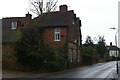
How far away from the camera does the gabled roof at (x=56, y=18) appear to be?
153 ft

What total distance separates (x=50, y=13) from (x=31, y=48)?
17.5 m

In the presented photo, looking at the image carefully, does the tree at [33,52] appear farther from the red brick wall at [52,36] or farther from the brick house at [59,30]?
the red brick wall at [52,36]

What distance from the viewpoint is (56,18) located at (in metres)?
47.6

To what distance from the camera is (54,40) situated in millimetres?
46625

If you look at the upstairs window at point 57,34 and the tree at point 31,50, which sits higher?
the upstairs window at point 57,34

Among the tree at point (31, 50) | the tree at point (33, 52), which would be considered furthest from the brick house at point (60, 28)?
the tree at point (31, 50)

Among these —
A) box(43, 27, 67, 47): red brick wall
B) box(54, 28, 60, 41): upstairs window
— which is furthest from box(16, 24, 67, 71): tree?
box(54, 28, 60, 41): upstairs window

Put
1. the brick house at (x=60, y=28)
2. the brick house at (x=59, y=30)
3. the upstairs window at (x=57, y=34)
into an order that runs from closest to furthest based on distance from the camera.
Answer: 1. the brick house at (x=59, y=30)
2. the brick house at (x=60, y=28)
3. the upstairs window at (x=57, y=34)

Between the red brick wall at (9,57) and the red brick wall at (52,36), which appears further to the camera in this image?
the red brick wall at (52,36)

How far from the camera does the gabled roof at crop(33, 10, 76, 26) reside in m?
46.5

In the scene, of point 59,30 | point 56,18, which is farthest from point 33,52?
point 56,18

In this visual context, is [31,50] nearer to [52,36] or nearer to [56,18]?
[52,36]

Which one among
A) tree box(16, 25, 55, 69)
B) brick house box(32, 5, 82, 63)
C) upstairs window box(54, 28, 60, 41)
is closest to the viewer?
tree box(16, 25, 55, 69)

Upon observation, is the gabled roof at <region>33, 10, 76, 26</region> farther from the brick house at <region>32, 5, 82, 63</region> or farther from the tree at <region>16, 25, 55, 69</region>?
the tree at <region>16, 25, 55, 69</region>
